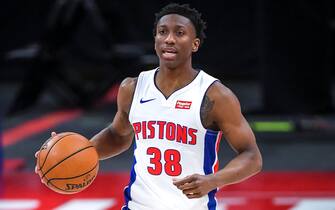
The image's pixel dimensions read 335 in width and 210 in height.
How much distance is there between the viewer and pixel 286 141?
29.9ft

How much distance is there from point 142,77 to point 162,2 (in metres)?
9.39

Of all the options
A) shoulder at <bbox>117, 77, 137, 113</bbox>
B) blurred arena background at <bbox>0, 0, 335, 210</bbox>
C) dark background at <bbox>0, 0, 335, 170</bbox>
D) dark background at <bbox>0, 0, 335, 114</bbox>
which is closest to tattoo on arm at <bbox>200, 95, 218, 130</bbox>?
shoulder at <bbox>117, 77, 137, 113</bbox>

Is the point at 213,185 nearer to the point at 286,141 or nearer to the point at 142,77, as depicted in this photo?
the point at 142,77

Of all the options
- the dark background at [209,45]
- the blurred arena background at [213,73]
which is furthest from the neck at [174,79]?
the dark background at [209,45]

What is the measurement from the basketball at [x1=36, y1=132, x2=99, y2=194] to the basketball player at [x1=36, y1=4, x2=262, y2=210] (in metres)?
0.24

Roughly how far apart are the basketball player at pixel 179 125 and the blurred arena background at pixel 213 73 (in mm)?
2643

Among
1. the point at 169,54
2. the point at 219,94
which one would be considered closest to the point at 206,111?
the point at 219,94

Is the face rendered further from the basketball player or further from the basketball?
the basketball

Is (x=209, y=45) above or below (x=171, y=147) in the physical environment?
above

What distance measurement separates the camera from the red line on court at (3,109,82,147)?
954 centimetres

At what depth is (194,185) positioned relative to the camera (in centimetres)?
297

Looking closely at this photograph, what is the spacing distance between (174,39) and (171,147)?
510 mm

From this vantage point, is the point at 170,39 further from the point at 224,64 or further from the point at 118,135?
the point at 224,64

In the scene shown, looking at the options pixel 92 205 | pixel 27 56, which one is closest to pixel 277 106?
pixel 27 56
